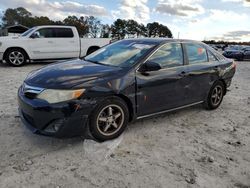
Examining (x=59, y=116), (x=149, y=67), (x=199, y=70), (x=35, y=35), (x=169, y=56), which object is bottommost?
(x=59, y=116)

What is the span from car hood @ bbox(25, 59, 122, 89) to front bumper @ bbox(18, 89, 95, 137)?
0.25 m

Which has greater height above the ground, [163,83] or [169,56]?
[169,56]

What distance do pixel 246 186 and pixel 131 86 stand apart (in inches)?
77.8

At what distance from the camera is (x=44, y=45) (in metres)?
11.4

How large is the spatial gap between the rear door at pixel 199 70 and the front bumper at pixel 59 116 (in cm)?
222

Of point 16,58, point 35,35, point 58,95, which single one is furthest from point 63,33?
point 58,95

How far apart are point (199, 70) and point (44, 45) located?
8.11 m

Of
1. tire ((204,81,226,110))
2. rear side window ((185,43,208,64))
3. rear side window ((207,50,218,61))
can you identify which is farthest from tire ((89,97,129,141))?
rear side window ((207,50,218,61))

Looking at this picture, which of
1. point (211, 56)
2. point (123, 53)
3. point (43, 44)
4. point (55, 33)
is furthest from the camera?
point (55, 33)

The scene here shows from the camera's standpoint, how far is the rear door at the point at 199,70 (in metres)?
4.98

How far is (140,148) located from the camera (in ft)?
12.3

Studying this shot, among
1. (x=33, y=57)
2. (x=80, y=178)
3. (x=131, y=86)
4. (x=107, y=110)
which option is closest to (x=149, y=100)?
(x=131, y=86)

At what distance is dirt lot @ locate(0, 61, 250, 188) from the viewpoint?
2.99 m

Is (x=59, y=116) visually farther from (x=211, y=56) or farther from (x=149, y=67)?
(x=211, y=56)
